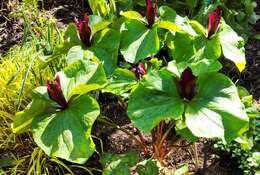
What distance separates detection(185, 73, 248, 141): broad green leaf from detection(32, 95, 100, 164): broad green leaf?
0.38 metres

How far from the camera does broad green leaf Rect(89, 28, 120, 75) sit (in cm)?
196

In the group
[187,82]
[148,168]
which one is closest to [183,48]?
[187,82]

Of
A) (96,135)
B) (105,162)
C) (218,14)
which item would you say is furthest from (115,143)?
(218,14)

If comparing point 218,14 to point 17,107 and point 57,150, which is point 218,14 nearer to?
point 57,150

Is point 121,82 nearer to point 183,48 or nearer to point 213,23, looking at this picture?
point 183,48

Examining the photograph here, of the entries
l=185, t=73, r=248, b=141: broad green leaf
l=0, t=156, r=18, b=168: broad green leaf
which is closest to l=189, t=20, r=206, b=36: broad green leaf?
l=185, t=73, r=248, b=141: broad green leaf

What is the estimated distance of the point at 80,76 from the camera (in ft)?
6.07

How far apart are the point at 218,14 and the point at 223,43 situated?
14cm

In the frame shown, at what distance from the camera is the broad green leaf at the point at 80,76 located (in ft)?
5.92

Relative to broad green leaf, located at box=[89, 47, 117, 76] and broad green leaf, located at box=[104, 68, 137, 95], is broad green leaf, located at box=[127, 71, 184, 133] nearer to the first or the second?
broad green leaf, located at box=[104, 68, 137, 95]

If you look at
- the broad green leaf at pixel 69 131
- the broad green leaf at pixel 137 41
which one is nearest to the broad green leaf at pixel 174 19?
the broad green leaf at pixel 137 41

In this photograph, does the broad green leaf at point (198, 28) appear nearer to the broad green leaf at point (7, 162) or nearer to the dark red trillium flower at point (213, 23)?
the dark red trillium flower at point (213, 23)

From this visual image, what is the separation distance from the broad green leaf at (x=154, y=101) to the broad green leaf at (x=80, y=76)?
0.15 m

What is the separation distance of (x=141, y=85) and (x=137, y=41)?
254 mm
